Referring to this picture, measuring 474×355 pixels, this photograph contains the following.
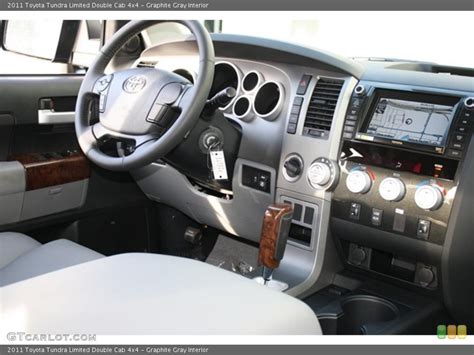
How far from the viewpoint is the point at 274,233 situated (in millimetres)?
1747

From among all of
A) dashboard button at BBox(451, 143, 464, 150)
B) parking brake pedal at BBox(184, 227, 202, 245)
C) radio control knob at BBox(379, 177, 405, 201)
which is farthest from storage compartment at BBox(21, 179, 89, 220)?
dashboard button at BBox(451, 143, 464, 150)

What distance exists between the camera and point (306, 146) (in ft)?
6.42

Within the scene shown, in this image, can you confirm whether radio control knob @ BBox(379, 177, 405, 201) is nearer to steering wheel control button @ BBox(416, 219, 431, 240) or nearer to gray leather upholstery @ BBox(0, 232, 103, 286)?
steering wheel control button @ BBox(416, 219, 431, 240)

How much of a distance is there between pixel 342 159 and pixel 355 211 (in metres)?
0.18

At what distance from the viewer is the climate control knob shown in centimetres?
188

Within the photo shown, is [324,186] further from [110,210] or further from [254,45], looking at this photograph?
[110,210]

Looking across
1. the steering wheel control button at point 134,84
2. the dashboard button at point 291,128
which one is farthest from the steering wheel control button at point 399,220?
the steering wheel control button at point 134,84

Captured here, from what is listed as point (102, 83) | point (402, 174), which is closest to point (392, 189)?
point (402, 174)

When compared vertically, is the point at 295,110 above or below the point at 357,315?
above

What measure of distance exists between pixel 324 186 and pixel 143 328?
1.06 metres

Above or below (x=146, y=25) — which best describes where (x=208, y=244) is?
below

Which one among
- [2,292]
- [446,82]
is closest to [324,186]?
[446,82]

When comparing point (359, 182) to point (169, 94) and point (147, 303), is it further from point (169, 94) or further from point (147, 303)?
point (147, 303)

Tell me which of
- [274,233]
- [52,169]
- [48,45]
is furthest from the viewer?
[48,45]
